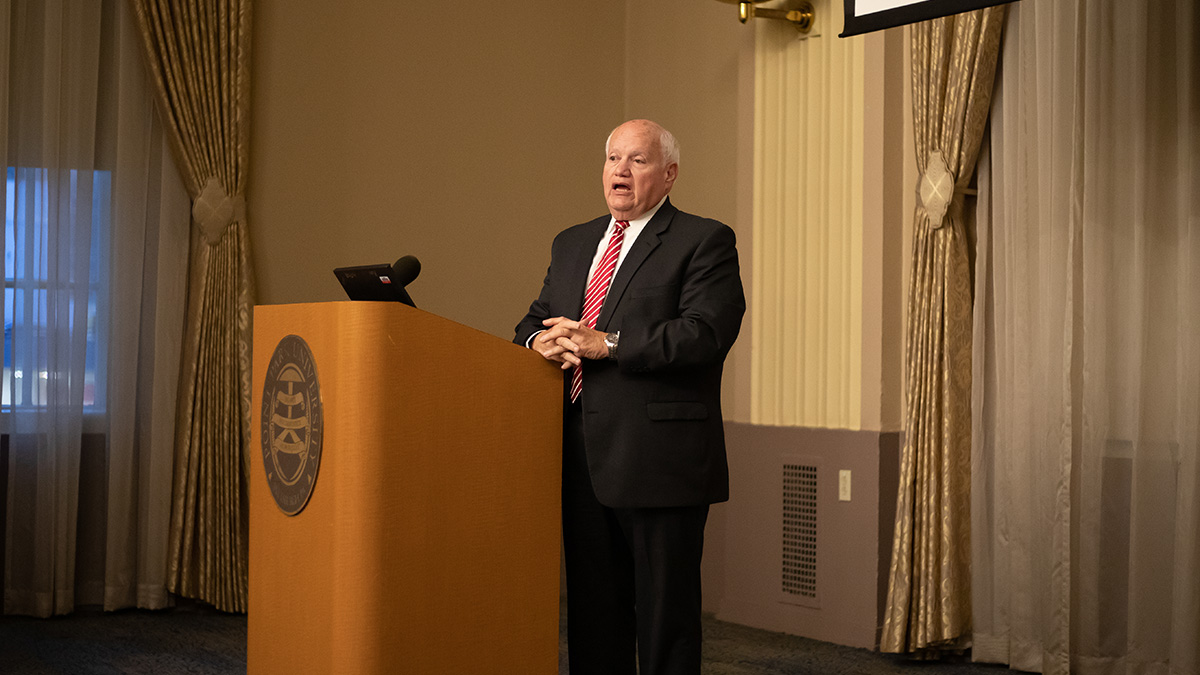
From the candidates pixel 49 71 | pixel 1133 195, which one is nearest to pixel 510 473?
pixel 1133 195

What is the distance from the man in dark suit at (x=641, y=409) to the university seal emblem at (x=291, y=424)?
491mm

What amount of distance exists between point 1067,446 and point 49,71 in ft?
12.4

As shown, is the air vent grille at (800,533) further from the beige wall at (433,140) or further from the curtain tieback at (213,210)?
the curtain tieback at (213,210)

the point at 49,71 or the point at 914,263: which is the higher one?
the point at 49,71

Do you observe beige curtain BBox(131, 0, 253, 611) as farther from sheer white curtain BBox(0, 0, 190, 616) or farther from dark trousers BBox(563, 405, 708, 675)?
dark trousers BBox(563, 405, 708, 675)

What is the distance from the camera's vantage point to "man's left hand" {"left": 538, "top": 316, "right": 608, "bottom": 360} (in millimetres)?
2188

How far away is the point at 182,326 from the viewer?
166 inches

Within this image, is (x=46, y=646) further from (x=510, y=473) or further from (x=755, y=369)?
(x=755, y=369)

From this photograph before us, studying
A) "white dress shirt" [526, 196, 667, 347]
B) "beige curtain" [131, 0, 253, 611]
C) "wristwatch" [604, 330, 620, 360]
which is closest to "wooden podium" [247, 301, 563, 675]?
"wristwatch" [604, 330, 620, 360]

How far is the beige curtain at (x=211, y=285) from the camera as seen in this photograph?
13.5ft

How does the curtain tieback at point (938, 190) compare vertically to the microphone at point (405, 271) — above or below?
above

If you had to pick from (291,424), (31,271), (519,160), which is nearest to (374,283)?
(291,424)

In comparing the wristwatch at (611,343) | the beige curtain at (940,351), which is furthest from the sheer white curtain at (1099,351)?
the wristwatch at (611,343)

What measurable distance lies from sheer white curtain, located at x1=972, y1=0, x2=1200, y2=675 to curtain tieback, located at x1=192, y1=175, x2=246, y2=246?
114 inches
